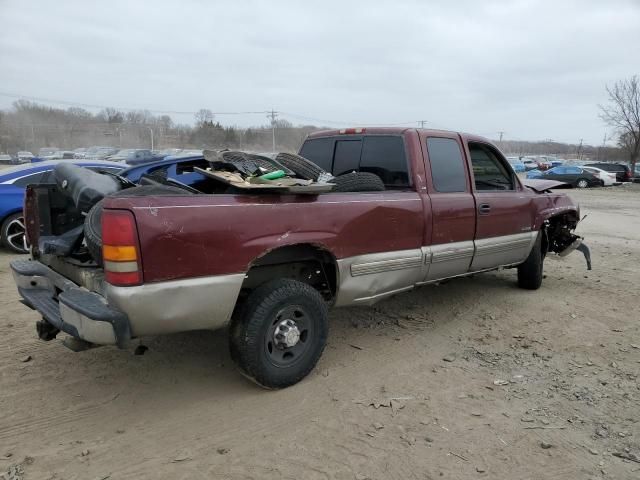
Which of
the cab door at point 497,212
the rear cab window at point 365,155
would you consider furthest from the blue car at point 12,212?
the cab door at point 497,212

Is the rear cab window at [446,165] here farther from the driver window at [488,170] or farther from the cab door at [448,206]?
the driver window at [488,170]

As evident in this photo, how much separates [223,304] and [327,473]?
1152mm

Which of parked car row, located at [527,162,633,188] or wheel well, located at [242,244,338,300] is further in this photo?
parked car row, located at [527,162,633,188]

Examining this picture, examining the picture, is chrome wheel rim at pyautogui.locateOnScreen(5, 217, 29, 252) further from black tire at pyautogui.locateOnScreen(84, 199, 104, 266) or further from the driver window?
the driver window

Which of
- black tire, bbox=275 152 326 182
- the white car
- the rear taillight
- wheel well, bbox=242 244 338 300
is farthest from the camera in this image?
the white car

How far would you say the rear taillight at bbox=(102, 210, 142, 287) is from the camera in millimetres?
2639

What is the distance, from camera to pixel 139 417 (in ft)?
10.3

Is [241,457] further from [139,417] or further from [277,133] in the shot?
[277,133]

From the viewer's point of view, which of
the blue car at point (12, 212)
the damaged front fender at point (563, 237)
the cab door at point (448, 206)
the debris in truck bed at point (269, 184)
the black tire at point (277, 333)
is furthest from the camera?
the blue car at point (12, 212)

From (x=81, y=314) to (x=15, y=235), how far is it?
19.9 feet

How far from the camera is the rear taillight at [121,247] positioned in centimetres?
264

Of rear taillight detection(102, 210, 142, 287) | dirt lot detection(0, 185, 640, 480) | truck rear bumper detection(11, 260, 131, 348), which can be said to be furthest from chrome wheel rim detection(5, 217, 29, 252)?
rear taillight detection(102, 210, 142, 287)

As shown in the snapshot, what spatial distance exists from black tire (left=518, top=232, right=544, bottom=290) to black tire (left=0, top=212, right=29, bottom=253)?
7301mm

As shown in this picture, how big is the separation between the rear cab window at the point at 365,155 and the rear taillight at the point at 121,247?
248 centimetres
